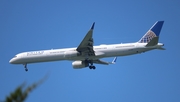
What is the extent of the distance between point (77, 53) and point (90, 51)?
6.59 ft

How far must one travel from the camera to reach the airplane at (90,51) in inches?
1452

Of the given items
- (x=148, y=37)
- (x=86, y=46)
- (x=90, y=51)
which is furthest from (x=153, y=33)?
(x=86, y=46)

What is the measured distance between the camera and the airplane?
3689 centimetres

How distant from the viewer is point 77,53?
38.7 m

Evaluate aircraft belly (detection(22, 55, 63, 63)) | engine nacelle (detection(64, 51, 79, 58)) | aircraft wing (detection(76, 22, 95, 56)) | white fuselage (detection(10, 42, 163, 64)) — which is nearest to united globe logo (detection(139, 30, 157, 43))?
white fuselage (detection(10, 42, 163, 64))

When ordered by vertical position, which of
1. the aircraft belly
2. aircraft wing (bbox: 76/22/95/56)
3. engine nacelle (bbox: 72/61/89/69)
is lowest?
engine nacelle (bbox: 72/61/89/69)

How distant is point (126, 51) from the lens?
37.2 metres

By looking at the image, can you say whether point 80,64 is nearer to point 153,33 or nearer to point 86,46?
point 86,46

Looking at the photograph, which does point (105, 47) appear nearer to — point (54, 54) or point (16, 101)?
point (54, 54)

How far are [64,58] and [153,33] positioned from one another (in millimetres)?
14395

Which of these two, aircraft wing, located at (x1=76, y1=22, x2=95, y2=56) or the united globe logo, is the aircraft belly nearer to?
aircraft wing, located at (x1=76, y1=22, x2=95, y2=56)

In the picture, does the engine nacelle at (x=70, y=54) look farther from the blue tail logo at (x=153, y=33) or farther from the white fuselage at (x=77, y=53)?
the blue tail logo at (x=153, y=33)

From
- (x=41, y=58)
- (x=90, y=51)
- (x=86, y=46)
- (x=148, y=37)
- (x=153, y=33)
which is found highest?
(x=153, y=33)

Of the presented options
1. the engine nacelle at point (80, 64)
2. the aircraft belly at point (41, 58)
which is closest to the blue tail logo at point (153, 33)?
the engine nacelle at point (80, 64)
